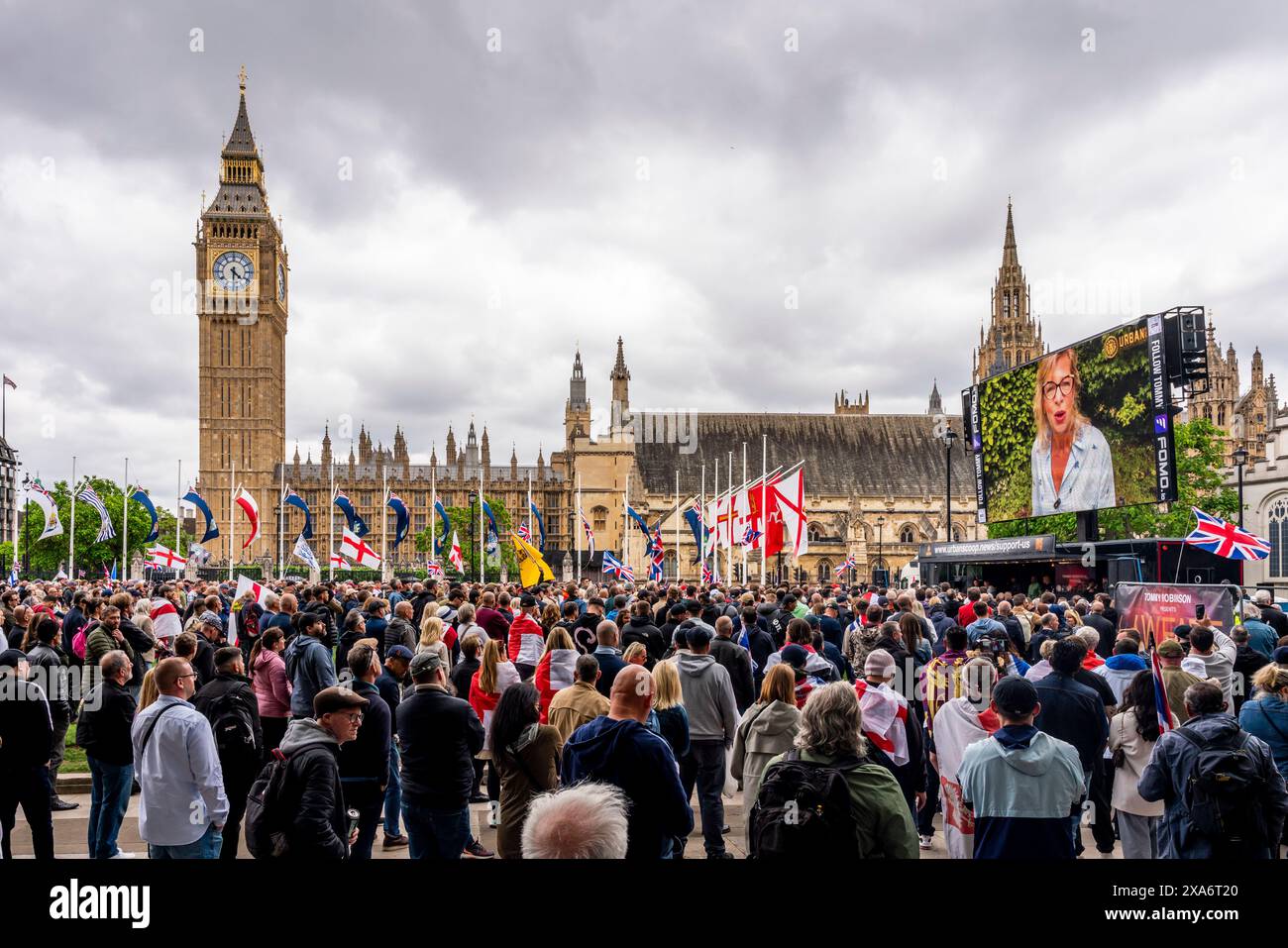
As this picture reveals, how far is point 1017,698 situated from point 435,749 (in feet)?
10.6

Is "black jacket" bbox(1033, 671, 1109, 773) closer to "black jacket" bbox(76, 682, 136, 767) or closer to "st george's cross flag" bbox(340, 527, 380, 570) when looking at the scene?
"black jacket" bbox(76, 682, 136, 767)

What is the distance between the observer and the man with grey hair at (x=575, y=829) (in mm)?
2824

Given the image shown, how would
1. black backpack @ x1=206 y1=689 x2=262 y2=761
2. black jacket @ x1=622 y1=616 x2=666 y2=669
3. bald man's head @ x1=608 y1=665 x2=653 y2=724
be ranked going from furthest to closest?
black jacket @ x1=622 y1=616 x2=666 y2=669 → black backpack @ x1=206 y1=689 x2=262 y2=761 → bald man's head @ x1=608 y1=665 x2=653 y2=724

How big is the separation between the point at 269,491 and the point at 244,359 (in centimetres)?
1260

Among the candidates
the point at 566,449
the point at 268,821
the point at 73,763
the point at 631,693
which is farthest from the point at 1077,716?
the point at 566,449

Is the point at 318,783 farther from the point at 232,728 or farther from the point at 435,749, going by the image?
the point at 232,728

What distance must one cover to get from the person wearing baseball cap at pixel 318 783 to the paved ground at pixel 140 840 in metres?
3.50

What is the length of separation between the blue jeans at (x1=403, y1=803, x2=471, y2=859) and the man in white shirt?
107cm

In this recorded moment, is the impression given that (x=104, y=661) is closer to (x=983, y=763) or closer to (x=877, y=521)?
(x=983, y=763)

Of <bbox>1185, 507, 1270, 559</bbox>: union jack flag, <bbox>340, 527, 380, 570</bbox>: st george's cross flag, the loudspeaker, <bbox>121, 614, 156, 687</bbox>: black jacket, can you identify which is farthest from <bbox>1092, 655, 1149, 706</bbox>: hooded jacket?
<bbox>340, 527, 380, 570</bbox>: st george's cross flag

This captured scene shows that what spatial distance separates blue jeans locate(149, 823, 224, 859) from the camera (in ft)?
17.1

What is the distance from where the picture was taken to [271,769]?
4125mm

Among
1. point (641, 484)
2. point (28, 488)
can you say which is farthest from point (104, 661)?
point (641, 484)

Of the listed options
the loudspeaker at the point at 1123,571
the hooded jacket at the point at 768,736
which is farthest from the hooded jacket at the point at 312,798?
the loudspeaker at the point at 1123,571
